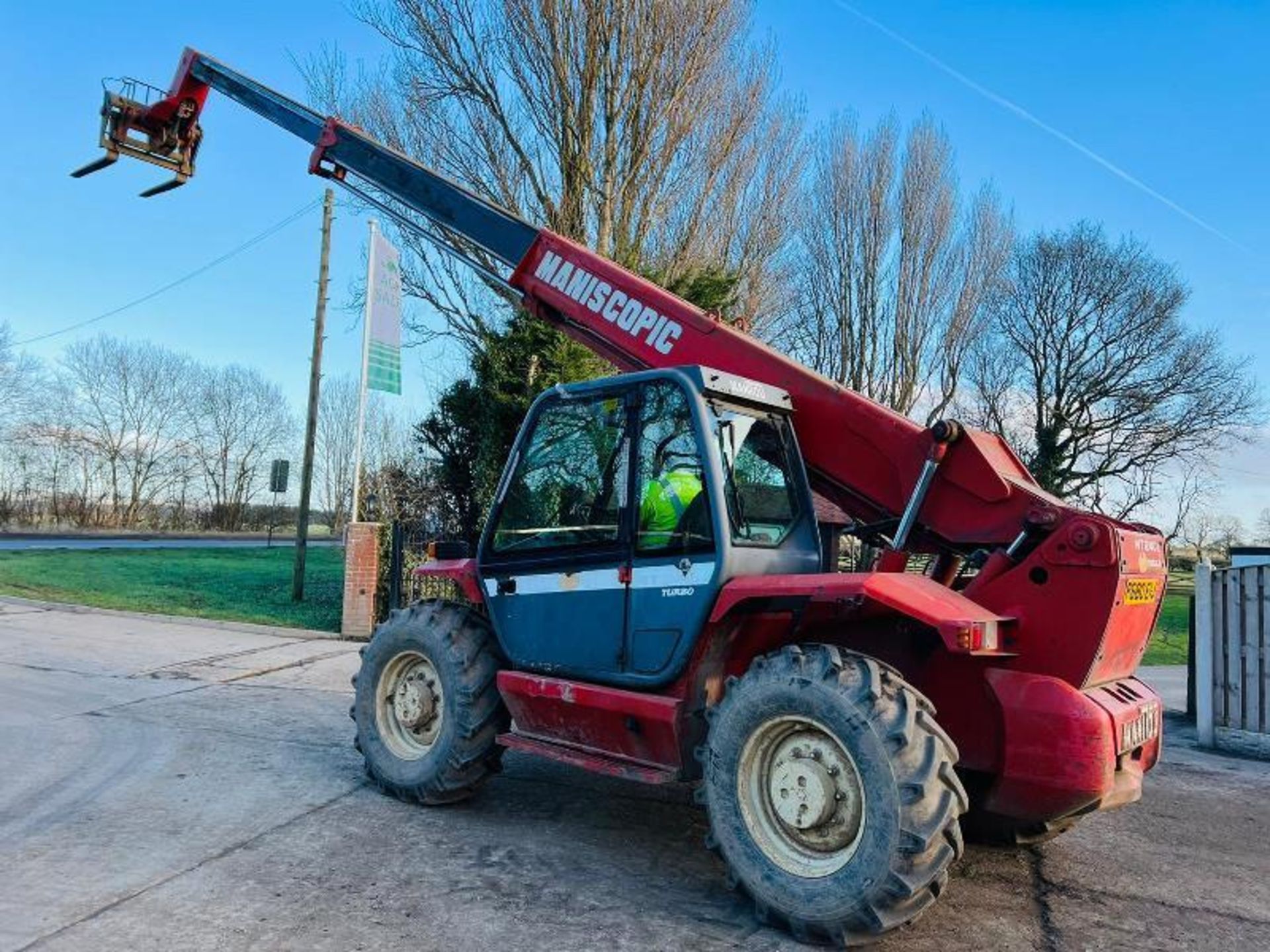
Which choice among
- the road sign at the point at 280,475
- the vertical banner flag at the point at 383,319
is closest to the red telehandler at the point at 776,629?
the vertical banner flag at the point at 383,319

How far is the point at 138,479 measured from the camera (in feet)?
181

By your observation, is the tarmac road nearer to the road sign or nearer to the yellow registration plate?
the road sign

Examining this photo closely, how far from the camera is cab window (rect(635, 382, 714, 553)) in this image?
4.54m

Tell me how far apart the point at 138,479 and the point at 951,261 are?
156ft

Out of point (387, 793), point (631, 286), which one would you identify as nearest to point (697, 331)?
point (631, 286)

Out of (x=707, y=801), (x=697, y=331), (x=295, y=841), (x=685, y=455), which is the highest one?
Result: (x=697, y=331)

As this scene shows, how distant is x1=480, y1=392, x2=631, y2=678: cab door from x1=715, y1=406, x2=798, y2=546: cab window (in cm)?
54

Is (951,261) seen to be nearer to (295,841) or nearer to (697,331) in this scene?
(697,331)

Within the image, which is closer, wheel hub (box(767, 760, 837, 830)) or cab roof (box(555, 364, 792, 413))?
wheel hub (box(767, 760, 837, 830))

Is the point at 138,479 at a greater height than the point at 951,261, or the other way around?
the point at 951,261

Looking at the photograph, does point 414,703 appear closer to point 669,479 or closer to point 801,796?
point 669,479

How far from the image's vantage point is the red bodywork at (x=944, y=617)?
12.9 feet

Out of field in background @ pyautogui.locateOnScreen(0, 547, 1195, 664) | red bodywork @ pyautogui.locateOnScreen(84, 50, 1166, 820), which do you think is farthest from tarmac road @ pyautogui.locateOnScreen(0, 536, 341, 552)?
red bodywork @ pyautogui.locateOnScreen(84, 50, 1166, 820)

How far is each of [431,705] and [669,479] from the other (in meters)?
2.10
